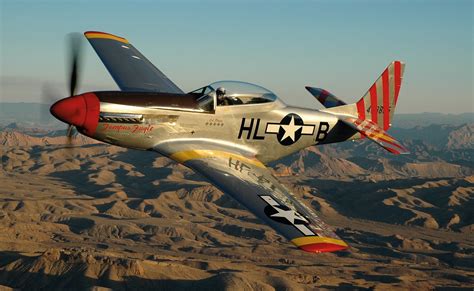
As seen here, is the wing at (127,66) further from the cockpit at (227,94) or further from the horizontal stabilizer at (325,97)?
the horizontal stabilizer at (325,97)

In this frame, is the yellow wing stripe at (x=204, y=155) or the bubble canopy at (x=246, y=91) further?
the bubble canopy at (x=246, y=91)

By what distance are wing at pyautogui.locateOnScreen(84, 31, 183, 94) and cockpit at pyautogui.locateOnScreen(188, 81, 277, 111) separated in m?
4.77

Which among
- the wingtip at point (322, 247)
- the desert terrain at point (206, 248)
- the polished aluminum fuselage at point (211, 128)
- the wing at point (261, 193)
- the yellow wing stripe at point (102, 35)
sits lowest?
the desert terrain at point (206, 248)

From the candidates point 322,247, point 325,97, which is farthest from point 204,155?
point 325,97

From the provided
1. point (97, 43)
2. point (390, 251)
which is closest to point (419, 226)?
point (390, 251)

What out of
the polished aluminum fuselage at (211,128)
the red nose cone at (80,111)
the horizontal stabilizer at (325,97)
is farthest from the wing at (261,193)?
the horizontal stabilizer at (325,97)

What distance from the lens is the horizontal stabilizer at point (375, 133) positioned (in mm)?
22778

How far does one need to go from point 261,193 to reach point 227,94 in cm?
565

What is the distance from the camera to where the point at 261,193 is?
18484mm

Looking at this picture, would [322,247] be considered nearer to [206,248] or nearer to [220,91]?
[220,91]

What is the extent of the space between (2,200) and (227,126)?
175934 mm

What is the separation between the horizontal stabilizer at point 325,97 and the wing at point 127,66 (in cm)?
727

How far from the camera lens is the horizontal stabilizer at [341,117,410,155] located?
2278 cm

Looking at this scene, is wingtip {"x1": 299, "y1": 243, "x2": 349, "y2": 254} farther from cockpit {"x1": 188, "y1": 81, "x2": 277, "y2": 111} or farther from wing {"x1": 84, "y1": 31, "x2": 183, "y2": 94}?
wing {"x1": 84, "y1": 31, "x2": 183, "y2": 94}
